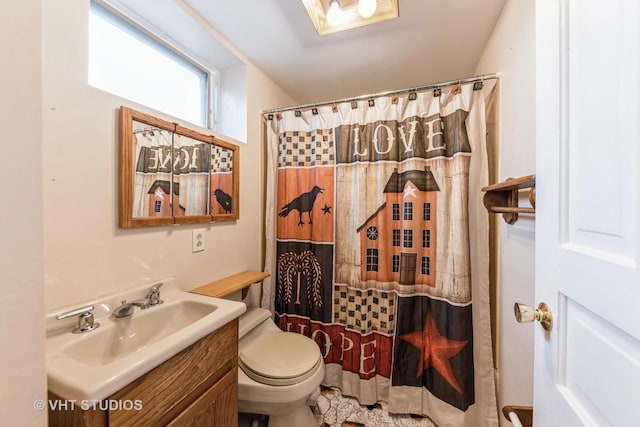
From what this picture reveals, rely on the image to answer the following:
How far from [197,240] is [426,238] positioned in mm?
1326

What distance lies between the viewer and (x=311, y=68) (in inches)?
68.9

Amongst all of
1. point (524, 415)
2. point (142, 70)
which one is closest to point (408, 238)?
point (524, 415)

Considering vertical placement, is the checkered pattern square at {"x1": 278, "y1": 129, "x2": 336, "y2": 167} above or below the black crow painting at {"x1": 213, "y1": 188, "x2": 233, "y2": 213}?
above

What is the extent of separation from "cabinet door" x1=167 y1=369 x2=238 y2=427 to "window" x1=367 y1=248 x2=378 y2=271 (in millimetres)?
946

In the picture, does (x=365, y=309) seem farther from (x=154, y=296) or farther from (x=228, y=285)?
(x=154, y=296)

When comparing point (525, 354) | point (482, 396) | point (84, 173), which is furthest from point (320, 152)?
point (482, 396)

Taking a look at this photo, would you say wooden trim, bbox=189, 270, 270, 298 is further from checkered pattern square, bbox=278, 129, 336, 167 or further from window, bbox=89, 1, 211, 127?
window, bbox=89, 1, 211, 127

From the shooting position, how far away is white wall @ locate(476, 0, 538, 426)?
0.94m

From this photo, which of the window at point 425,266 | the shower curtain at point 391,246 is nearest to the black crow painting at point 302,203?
the shower curtain at point 391,246

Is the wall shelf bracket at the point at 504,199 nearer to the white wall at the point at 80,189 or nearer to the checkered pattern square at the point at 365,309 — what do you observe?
the checkered pattern square at the point at 365,309

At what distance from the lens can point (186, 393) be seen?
78 centimetres

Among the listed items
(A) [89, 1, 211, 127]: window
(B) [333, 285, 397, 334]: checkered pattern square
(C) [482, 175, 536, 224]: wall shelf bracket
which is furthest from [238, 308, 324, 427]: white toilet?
(A) [89, 1, 211, 127]: window

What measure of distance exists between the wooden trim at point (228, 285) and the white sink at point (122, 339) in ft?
0.45

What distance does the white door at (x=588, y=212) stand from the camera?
0.35 metres
